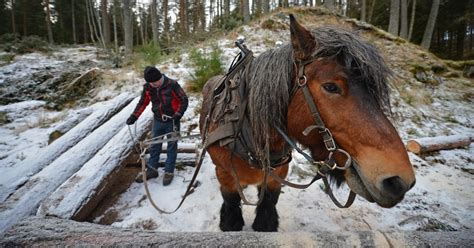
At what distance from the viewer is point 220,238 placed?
128 cm

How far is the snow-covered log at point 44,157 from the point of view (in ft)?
8.57

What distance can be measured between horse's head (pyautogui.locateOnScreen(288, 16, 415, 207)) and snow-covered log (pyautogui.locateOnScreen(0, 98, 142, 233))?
2839 millimetres

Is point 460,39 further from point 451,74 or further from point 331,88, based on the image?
point 331,88

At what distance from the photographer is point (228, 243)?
125 cm

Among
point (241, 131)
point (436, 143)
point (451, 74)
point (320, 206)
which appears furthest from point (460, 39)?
point (241, 131)

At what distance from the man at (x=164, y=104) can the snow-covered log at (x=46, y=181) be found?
30.0 inches

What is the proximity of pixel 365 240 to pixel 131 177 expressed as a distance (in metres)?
3.43

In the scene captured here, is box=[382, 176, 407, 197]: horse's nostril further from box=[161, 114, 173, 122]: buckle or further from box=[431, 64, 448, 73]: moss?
box=[431, 64, 448, 73]: moss

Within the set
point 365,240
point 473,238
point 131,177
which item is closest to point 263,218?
point 365,240

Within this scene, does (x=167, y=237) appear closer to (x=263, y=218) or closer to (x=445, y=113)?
(x=263, y=218)

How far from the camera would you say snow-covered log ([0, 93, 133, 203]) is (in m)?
2.61

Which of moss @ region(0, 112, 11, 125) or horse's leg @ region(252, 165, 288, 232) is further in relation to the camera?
moss @ region(0, 112, 11, 125)

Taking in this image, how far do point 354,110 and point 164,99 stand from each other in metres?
2.79

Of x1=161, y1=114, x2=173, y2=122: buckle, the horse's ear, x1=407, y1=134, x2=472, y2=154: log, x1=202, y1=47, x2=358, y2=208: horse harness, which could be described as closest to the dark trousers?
x1=161, y1=114, x2=173, y2=122: buckle
